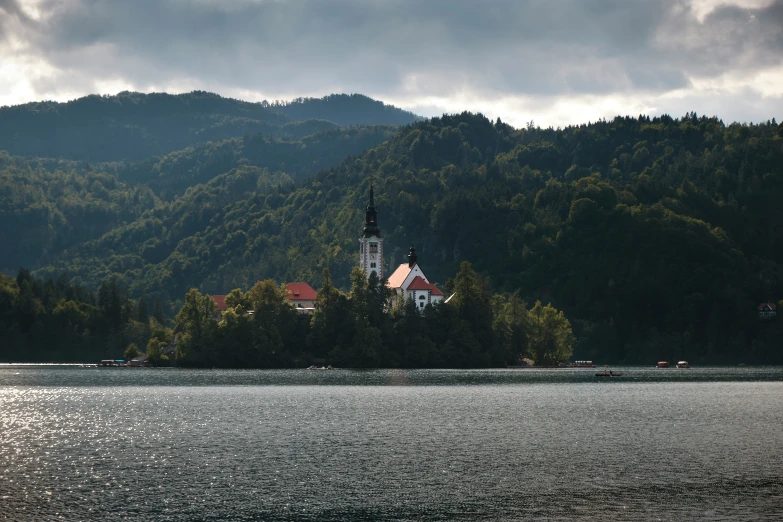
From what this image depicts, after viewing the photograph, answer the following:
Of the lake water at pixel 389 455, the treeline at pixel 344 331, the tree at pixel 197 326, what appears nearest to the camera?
the lake water at pixel 389 455

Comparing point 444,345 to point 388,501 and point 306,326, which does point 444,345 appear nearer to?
point 306,326

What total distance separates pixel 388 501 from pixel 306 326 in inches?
5583

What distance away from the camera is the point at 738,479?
191 feet

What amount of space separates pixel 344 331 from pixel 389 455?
123 meters

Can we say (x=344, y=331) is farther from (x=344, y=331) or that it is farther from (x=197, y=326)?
(x=197, y=326)

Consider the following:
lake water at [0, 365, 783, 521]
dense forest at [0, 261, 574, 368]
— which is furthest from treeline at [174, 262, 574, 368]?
lake water at [0, 365, 783, 521]

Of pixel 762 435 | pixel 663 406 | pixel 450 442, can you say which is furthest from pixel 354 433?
pixel 663 406

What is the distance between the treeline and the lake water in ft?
215

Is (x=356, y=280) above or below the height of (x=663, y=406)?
above

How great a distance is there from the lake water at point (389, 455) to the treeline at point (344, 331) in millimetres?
65597

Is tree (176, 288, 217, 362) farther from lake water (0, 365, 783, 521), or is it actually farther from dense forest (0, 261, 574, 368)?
lake water (0, 365, 783, 521)

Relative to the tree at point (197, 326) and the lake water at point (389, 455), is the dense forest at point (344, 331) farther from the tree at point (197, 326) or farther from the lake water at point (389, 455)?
the lake water at point (389, 455)

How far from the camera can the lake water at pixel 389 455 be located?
5119cm

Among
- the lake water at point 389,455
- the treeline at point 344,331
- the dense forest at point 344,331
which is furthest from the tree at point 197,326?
the lake water at point 389,455
